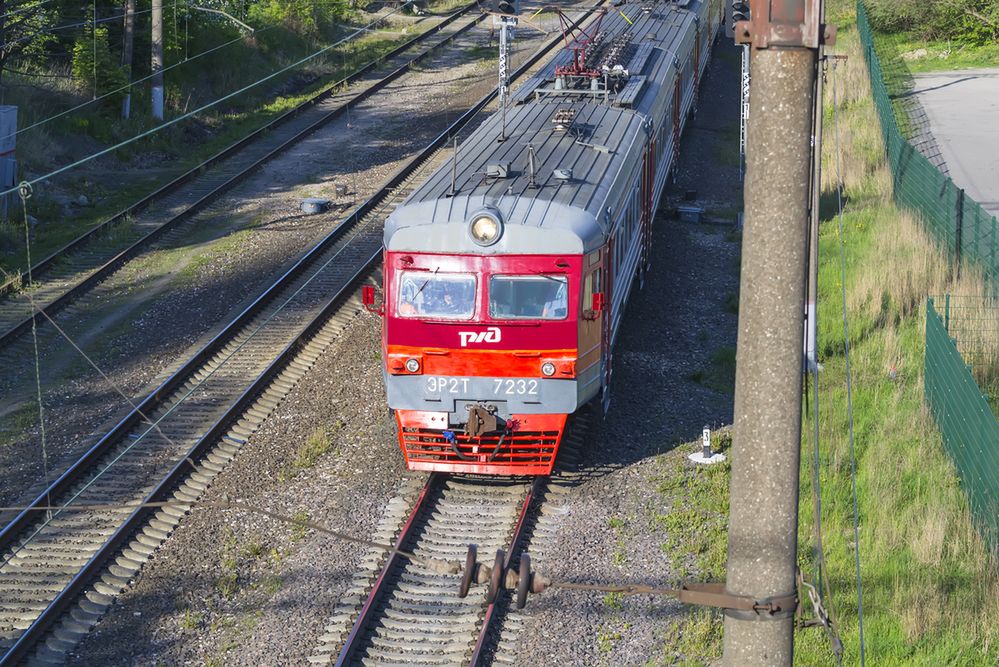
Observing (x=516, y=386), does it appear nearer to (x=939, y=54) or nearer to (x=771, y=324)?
(x=771, y=324)

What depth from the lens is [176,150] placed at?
26.5 metres

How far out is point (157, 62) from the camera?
28.0 metres

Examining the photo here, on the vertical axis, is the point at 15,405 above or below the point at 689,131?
below

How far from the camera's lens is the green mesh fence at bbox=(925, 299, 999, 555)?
35.1 feet

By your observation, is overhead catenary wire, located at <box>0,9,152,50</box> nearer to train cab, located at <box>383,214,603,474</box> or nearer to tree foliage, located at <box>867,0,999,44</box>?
train cab, located at <box>383,214,603,474</box>

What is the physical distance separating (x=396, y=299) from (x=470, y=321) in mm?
764

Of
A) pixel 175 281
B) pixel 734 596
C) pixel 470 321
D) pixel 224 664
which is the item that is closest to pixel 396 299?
pixel 470 321

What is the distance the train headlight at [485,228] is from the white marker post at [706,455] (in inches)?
129

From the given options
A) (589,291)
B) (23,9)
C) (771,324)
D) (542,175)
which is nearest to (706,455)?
(589,291)

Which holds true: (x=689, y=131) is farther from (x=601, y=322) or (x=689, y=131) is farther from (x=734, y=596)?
(x=734, y=596)

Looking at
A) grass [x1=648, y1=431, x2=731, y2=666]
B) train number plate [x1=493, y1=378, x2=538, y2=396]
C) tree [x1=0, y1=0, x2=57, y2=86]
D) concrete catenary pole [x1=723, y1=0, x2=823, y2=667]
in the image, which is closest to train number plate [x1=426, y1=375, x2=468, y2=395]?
train number plate [x1=493, y1=378, x2=538, y2=396]

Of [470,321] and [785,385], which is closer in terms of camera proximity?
[785,385]

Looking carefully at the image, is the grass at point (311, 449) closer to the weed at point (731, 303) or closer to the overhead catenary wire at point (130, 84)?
the weed at point (731, 303)

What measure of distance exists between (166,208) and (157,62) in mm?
6837
